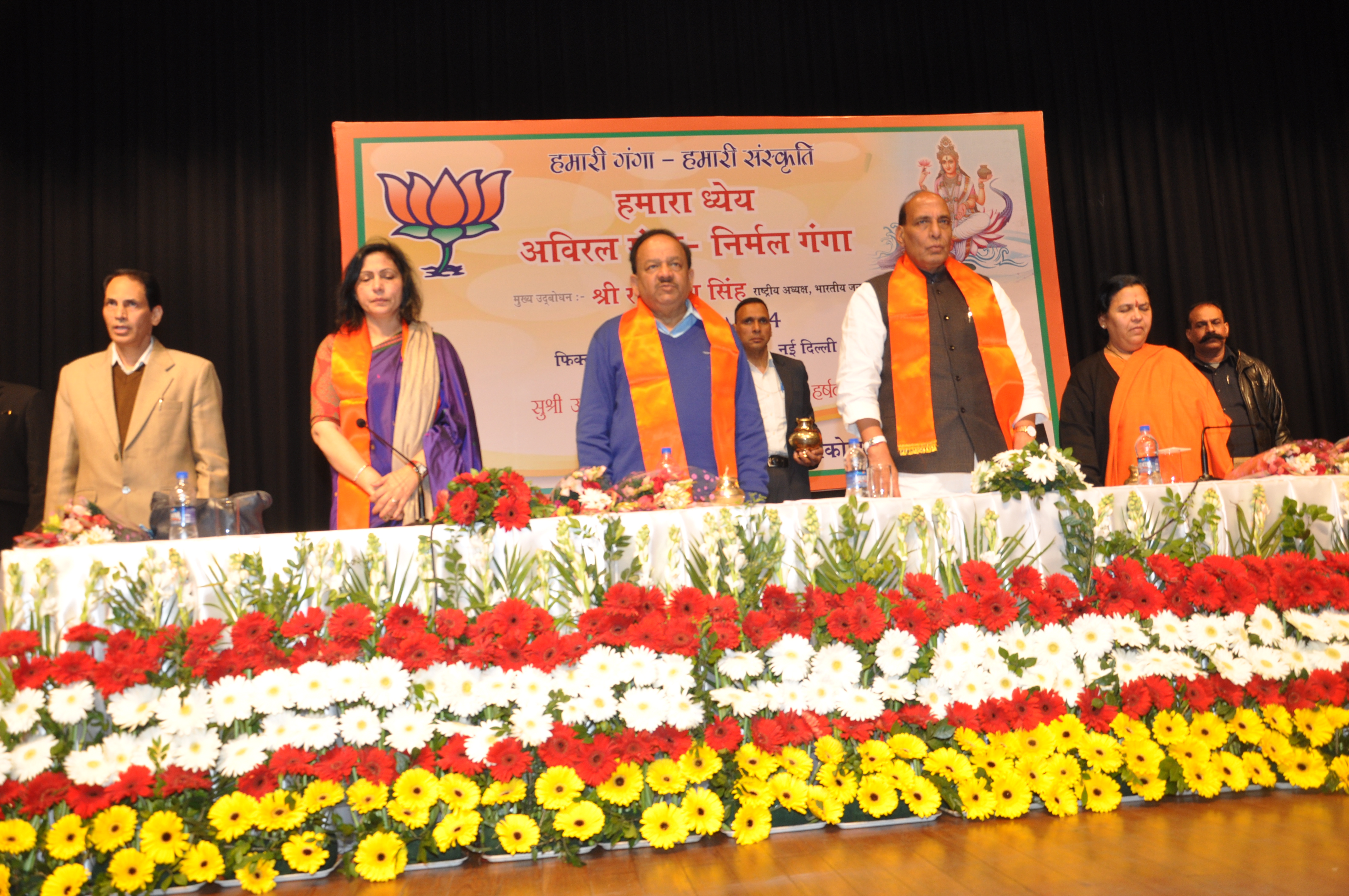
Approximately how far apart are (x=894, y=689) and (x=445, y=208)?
334cm

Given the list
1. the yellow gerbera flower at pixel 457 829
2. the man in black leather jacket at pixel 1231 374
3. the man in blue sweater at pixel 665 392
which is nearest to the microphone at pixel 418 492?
the man in blue sweater at pixel 665 392

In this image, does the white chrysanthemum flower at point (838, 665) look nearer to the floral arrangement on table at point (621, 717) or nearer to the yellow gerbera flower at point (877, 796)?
the floral arrangement on table at point (621, 717)

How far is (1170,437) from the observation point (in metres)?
3.38

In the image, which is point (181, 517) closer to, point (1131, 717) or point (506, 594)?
point (506, 594)

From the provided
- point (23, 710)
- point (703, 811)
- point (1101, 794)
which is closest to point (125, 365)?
point (23, 710)

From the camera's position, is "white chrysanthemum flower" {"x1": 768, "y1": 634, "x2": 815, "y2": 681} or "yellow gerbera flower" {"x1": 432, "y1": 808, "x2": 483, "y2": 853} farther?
"white chrysanthemum flower" {"x1": 768, "y1": 634, "x2": 815, "y2": 681}

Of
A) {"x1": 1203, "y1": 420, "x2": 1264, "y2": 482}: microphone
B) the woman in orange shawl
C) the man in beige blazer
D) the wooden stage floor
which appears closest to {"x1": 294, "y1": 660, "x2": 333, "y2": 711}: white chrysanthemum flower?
the wooden stage floor

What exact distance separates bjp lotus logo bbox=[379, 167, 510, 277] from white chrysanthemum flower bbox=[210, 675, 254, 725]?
9.48 feet

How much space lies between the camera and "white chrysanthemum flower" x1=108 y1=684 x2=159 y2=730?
1.87 metres

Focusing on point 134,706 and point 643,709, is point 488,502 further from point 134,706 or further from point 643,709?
point 134,706

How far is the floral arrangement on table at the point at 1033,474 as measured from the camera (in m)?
2.28

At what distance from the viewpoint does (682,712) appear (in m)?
1.99

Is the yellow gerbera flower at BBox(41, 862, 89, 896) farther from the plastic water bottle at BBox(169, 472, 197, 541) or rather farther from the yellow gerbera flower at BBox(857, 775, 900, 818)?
the yellow gerbera flower at BBox(857, 775, 900, 818)

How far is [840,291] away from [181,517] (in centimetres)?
329
